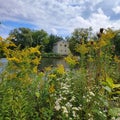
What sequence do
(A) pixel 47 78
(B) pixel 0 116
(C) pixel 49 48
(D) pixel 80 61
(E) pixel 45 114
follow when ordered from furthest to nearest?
(C) pixel 49 48 → (D) pixel 80 61 → (A) pixel 47 78 → (E) pixel 45 114 → (B) pixel 0 116

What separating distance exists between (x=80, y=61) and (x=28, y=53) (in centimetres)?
188

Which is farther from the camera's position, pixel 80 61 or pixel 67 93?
pixel 80 61

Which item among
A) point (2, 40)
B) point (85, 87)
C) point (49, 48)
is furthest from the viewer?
point (49, 48)

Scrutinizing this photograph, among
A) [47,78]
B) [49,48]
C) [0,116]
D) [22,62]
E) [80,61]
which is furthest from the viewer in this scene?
[49,48]

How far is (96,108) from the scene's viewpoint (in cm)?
350

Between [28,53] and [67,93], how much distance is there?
2.38 ft

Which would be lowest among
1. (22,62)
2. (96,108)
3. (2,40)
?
(96,108)

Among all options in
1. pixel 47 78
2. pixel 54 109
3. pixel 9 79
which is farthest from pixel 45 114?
pixel 47 78

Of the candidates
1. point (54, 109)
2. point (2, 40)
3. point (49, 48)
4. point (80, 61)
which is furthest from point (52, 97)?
point (49, 48)

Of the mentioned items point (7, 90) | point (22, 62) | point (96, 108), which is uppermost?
point (22, 62)

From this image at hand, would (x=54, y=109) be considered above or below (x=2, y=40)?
below

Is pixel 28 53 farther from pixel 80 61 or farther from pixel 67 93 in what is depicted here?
pixel 80 61

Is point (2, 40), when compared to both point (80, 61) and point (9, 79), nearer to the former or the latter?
point (9, 79)

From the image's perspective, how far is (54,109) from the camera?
3346 mm
